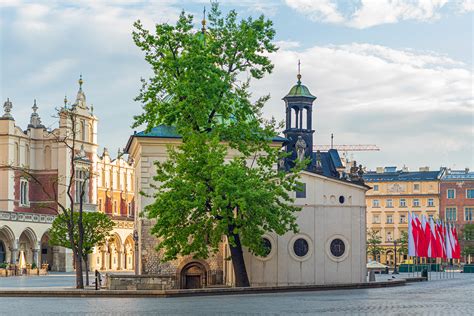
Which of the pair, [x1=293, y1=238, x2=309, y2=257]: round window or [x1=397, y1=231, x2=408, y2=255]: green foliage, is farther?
[x1=397, y1=231, x2=408, y2=255]: green foliage

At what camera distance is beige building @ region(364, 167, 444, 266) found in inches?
5177

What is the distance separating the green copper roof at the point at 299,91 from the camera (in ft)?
213

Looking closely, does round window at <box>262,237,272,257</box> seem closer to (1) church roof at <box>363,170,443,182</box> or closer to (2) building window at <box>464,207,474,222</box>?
(2) building window at <box>464,207,474,222</box>

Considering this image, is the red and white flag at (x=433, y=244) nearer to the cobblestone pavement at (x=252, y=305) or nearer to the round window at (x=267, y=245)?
the round window at (x=267, y=245)

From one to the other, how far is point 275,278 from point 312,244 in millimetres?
2523

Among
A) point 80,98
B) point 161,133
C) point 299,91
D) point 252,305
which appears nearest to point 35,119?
point 80,98

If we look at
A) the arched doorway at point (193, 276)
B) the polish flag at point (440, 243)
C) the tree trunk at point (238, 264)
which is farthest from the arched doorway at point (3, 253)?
the tree trunk at point (238, 264)

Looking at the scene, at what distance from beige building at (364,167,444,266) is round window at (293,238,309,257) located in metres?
86.7

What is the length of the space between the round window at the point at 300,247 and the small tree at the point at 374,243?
7791cm

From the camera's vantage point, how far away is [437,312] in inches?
1057

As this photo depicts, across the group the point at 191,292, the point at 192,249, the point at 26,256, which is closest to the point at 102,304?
the point at 191,292

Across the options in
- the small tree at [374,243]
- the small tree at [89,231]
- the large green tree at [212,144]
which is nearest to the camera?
the large green tree at [212,144]

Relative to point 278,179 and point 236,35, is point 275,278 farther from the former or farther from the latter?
point 236,35

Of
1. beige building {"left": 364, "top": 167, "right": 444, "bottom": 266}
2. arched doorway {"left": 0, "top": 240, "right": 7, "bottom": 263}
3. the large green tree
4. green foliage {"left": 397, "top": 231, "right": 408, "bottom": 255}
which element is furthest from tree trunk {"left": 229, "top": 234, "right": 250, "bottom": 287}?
beige building {"left": 364, "top": 167, "right": 444, "bottom": 266}
